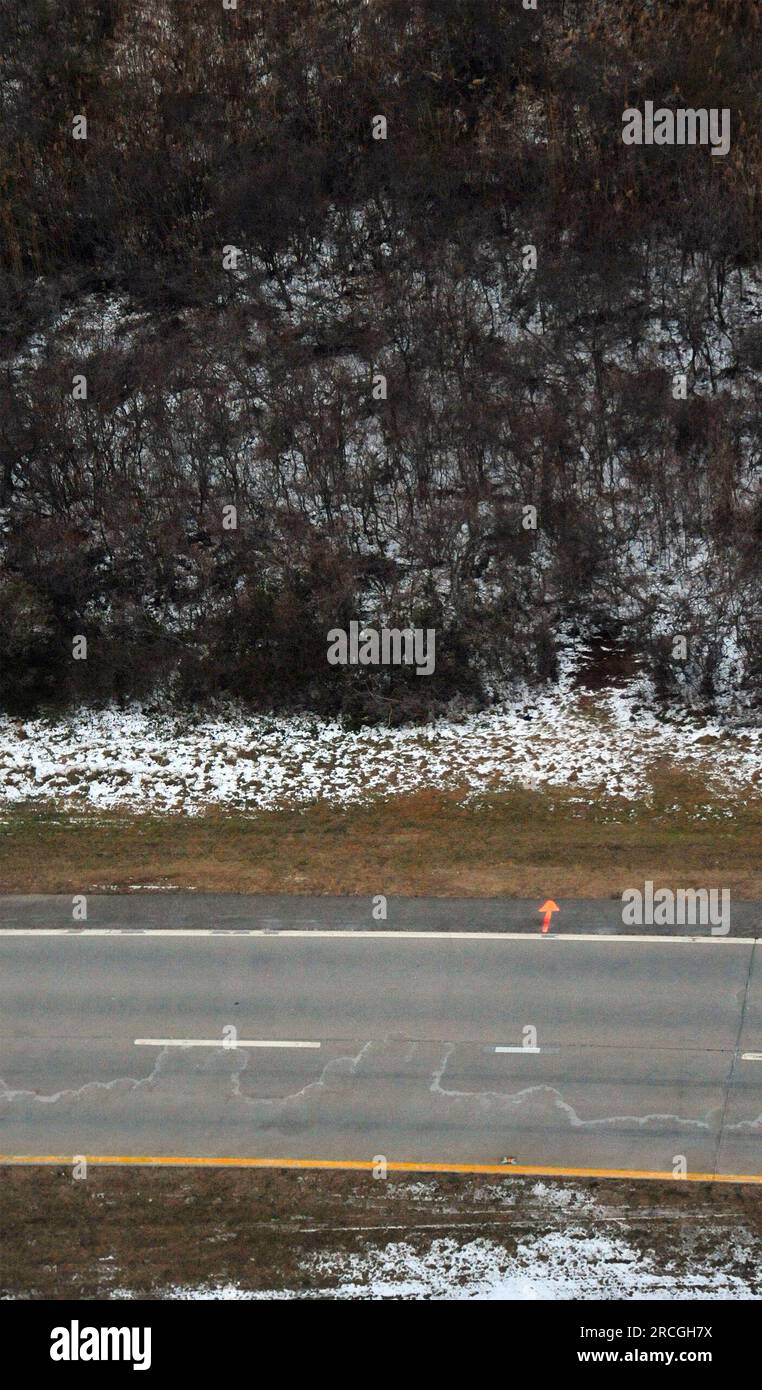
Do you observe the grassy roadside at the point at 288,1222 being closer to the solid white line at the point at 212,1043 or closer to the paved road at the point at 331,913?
the solid white line at the point at 212,1043

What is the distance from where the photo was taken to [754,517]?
2389cm

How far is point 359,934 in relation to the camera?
15914 millimetres

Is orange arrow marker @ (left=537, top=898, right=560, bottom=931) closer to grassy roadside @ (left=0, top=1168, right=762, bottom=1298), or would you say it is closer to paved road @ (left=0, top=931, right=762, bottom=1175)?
paved road @ (left=0, top=931, right=762, bottom=1175)

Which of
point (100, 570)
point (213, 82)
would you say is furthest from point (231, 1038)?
point (213, 82)

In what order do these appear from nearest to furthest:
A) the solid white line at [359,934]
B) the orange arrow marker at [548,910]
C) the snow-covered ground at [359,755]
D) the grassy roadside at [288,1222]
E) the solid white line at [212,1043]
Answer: the grassy roadside at [288,1222] → the solid white line at [212,1043] → the solid white line at [359,934] → the orange arrow marker at [548,910] → the snow-covered ground at [359,755]

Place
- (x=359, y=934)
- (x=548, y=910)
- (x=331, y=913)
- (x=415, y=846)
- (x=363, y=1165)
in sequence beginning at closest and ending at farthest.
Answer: (x=363, y=1165), (x=359, y=934), (x=548, y=910), (x=331, y=913), (x=415, y=846)

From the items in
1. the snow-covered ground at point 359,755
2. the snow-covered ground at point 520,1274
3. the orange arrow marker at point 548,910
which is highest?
the snow-covered ground at point 359,755

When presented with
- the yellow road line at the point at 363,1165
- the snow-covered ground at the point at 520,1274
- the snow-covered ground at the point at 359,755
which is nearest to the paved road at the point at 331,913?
the snow-covered ground at the point at 359,755

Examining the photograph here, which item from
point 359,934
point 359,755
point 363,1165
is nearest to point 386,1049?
point 363,1165

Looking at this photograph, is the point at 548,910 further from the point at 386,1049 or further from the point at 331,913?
the point at 386,1049

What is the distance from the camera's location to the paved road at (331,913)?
15922 millimetres

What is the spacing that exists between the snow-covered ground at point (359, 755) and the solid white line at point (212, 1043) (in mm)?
5785

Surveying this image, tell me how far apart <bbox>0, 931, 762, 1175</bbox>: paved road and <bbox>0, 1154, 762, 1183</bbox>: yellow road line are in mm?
83

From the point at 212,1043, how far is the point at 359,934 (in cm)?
253
